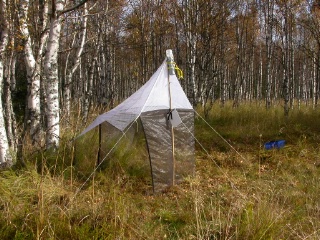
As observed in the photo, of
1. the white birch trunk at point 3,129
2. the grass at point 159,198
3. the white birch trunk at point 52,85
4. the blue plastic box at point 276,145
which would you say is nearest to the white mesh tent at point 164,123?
the grass at point 159,198

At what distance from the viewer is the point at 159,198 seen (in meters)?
4.42

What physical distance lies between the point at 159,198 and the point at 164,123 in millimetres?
1157

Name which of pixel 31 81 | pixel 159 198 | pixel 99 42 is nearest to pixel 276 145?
pixel 159 198

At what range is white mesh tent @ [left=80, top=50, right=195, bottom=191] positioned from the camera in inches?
181

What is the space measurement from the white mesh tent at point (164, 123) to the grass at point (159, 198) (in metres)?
0.28

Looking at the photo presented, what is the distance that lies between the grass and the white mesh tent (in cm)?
28

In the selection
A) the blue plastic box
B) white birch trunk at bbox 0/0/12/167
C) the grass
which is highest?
white birch trunk at bbox 0/0/12/167

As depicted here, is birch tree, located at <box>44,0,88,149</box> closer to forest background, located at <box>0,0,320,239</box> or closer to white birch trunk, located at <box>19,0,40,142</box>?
forest background, located at <box>0,0,320,239</box>

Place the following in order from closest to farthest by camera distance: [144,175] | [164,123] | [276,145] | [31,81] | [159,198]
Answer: [159,198], [164,123], [144,175], [31,81], [276,145]

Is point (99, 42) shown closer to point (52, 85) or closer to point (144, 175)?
point (52, 85)

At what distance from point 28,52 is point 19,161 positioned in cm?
209

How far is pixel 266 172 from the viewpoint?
18.0 ft

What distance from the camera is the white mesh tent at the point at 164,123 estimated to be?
461cm

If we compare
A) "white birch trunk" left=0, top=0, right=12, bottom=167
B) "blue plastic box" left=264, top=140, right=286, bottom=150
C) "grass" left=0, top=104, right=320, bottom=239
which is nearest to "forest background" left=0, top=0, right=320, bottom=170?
"white birch trunk" left=0, top=0, right=12, bottom=167
